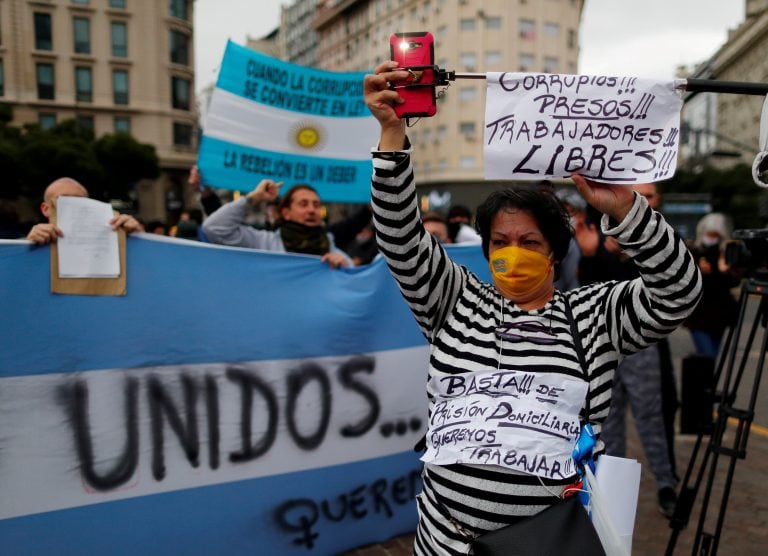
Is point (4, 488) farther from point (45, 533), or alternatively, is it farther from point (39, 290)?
point (39, 290)

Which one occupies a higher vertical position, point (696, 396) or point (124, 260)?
point (124, 260)

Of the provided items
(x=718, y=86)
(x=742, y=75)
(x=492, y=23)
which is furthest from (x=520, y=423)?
(x=742, y=75)

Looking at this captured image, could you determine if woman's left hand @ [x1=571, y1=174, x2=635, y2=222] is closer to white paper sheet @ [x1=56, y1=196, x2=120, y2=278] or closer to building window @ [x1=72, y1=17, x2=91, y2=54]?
white paper sheet @ [x1=56, y1=196, x2=120, y2=278]

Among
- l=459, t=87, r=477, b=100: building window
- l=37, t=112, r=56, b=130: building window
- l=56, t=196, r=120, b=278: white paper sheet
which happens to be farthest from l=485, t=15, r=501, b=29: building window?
l=56, t=196, r=120, b=278: white paper sheet

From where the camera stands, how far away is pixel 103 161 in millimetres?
32531

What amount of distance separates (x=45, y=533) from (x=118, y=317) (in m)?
0.90

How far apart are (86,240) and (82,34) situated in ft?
165

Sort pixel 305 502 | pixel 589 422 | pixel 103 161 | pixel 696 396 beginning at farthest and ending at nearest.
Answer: pixel 103 161 → pixel 696 396 → pixel 305 502 → pixel 589 422

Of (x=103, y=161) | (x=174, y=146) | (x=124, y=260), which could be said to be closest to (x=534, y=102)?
(x=124, y=260)

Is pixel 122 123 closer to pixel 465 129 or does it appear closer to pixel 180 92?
pixel 180 92

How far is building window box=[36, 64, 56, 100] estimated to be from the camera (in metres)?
43.8

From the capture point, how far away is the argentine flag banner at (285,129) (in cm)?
443

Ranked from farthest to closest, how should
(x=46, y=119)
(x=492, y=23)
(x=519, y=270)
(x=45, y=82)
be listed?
(x=492, y=23) < (x=46, y=119) < (x=45, y=82) < (x=519, y=270)

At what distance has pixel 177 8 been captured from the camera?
47500 mm
